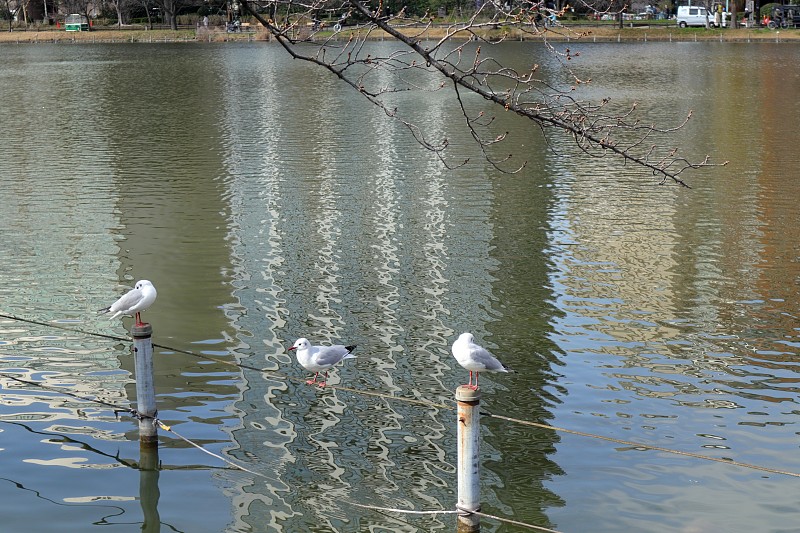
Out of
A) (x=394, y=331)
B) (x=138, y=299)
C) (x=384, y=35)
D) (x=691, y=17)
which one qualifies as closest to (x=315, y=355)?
(x=138, y=299)

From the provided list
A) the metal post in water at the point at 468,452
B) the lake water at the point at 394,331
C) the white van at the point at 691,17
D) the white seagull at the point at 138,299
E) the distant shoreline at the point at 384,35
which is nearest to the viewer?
the metal post in water at the point at 468,452

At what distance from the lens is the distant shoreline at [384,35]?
81.2 meters

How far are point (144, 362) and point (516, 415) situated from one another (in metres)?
3.56

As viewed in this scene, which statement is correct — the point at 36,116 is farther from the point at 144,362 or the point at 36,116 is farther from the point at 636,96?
the point at 144,362

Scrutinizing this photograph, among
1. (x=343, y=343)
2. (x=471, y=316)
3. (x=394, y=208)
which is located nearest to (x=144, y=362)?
(x=343, y=343)

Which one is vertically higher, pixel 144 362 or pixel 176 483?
pixel 144 362

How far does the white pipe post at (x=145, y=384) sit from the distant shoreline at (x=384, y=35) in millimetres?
68247

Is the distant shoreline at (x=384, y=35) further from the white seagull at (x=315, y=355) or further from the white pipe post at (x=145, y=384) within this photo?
the white pipe post at (x=145, y=384)

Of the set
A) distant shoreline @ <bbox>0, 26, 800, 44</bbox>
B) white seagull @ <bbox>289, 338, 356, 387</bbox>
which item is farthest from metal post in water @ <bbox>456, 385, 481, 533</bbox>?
distant shoreline @ <bbox>0, 26, 800, 44</bbox>

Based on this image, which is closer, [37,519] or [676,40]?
[37,519]

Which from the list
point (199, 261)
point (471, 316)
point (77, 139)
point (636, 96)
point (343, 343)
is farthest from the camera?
point (636, 96)

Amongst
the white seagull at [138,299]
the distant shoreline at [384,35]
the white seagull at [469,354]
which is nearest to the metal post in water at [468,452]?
the white seagull at [469,354]

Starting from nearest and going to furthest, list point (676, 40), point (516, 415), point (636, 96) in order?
point (516, 415) < point (636, 96) < point (676, 40)

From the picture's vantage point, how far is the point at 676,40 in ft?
271
